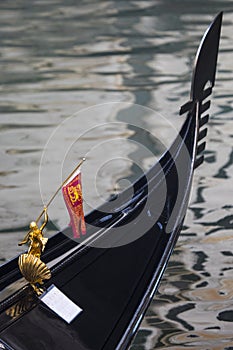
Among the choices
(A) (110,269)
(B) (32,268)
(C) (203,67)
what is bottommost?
(A) (110,269)

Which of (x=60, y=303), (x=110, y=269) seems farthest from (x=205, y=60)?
(x=60, y=303)

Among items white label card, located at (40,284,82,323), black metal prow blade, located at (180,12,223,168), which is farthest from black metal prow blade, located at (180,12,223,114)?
white label card, located at (40,284,82,323)

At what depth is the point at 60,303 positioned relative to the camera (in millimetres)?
2160

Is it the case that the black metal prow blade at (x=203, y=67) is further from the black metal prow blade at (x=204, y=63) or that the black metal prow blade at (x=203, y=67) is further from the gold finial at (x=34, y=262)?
the gold finial at (x=34, y=262)

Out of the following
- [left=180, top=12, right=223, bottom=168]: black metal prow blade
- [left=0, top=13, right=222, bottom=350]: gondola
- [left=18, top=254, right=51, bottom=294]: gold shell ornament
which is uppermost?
[left=180, top=12, right=223, bottom=168]: black metal prow blade

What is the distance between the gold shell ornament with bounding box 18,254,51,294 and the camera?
6.83 ft

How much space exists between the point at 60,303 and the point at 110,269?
28 centimetres

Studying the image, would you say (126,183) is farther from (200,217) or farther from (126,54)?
(126,54)

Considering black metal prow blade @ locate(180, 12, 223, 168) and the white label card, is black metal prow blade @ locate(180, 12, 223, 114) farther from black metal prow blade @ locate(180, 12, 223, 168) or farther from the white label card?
the white label card

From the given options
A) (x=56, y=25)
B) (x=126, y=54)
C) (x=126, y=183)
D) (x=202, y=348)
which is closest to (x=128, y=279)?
(x=202, y=348)

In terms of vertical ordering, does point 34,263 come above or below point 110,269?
above

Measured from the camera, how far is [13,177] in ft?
14.4

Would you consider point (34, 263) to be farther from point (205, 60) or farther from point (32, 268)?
point (205, 60)

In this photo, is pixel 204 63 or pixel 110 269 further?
pixel 204 63
